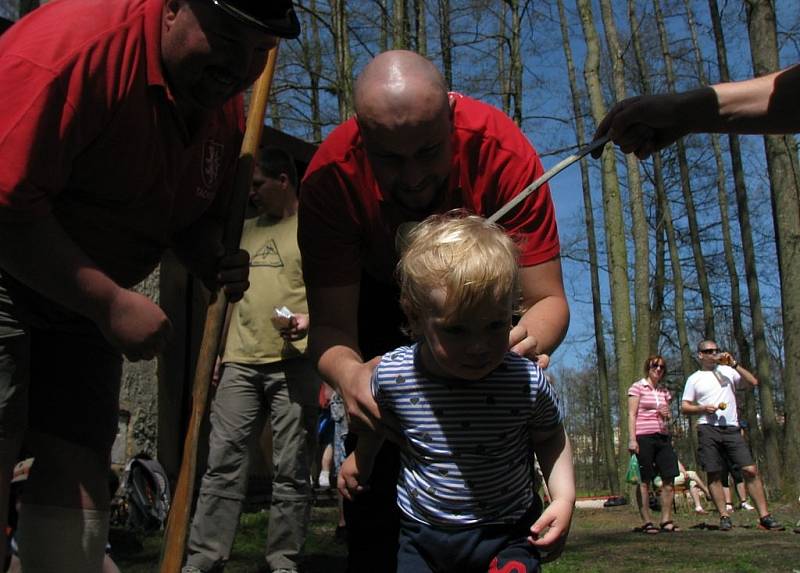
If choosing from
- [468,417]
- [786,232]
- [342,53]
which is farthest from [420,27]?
[468,417]

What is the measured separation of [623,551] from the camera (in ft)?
24.9

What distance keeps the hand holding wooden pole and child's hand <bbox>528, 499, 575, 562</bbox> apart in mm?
1091

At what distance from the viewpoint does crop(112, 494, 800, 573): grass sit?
554 centimetres

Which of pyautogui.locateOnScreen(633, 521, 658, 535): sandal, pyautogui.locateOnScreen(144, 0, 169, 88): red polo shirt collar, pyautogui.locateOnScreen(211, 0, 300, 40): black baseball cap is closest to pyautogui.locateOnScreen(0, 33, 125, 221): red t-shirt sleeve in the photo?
pyautogui.locateOnScreen(144, 0, 169, 88): red polo shirt collar

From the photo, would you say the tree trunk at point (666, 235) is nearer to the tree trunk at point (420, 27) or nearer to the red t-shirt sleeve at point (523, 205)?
the tree trunk at point (420, 27)

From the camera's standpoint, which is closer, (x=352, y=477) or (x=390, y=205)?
(x=352, y=477)

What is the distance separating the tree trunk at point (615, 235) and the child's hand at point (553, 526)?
13.3m

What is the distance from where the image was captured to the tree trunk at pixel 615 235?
50.5ft

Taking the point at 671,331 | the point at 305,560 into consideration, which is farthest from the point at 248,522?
the point at 671,331

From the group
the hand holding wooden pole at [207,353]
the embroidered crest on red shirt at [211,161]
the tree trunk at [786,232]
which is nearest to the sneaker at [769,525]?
the tree trunk at [786,232]

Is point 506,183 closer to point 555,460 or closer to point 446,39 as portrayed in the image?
point 555,460

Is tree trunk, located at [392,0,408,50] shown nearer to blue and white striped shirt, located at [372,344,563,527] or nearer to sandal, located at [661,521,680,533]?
sandal, located at [661,521,680,533]

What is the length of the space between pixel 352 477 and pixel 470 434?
1.33ft

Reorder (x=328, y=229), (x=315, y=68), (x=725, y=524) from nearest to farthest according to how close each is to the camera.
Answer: (x=328, y=229) < (x=725, y=524) < (x=315, y=68)
